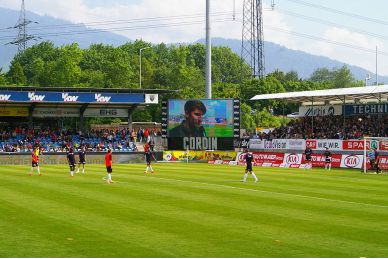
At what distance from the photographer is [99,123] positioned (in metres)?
110

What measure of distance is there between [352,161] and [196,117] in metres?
18.4

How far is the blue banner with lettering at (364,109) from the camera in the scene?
2697 inches

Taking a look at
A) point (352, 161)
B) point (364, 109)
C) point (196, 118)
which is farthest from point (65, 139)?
point (352, 161)

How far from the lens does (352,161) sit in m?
53.4

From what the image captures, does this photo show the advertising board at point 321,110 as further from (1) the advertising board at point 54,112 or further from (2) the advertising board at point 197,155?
(1) the advertising board at point 54,112

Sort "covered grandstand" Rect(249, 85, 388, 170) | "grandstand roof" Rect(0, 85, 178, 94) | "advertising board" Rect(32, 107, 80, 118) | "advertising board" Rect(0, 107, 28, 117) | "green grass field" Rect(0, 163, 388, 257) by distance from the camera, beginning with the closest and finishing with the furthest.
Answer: "green grass field" Rect(0, 163, 388, 257), "covered grandstand" Rect(249, 85, 388, 170), "grandstand roof" Rect(0, 85, 178, 94), "advertising board" Rect(0, 107, 28, 117), "advertising board" Rect(32, 107, 80, 118)

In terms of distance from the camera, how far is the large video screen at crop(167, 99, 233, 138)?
66.2 meters

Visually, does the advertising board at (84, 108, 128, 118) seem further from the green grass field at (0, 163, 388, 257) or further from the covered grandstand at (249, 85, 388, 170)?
the green grass field at (0, 163, 388, 257)

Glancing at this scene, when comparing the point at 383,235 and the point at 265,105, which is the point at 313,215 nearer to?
the point at 383,235

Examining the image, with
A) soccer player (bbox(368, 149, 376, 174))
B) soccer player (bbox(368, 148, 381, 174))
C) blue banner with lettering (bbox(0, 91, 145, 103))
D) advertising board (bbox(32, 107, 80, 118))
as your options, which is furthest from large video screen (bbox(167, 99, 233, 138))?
soccer player (bbox(368, 148, 381, 174))

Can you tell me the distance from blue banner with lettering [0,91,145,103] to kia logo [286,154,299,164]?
2449 cm

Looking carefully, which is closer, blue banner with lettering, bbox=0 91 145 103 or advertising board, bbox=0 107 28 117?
blue banner with lettering, bbox=0 91 145 103

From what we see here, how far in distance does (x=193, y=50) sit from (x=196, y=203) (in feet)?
512

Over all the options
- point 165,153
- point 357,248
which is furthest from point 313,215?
point 165,153
